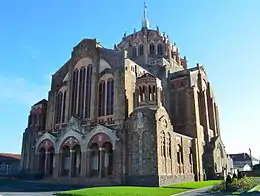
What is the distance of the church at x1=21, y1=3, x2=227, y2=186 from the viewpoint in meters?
35.0

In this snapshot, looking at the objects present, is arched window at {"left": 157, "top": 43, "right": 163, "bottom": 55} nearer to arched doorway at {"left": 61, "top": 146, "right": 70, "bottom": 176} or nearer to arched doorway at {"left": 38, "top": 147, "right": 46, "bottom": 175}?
arched doorway at {"left": 61, "top": 146, "right": 70, "bottom": 176}

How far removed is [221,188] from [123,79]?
22709mm

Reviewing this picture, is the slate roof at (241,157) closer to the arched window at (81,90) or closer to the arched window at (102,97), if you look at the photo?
the arched window at (102,97)

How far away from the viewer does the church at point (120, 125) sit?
35031mm

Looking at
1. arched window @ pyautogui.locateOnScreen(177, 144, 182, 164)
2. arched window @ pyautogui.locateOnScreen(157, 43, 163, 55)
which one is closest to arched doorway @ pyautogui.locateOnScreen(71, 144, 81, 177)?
arched window @ pyautogui.locateOnScreen(177, 144, 182, 164)

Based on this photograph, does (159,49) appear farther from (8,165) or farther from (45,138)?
(8,165)

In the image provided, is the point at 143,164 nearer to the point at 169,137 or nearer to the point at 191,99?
the point at 169,137

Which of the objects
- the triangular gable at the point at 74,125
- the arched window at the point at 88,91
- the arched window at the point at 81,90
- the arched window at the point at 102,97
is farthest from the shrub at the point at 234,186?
the arched window at the point at 81,90

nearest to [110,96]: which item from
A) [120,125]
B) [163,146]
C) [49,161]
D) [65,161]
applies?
[120,125]

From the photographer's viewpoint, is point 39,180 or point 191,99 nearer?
point 39,180

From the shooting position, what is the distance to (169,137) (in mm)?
36750

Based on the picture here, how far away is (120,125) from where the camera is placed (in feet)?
125

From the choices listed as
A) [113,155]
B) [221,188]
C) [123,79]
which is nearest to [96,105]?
[123,79]

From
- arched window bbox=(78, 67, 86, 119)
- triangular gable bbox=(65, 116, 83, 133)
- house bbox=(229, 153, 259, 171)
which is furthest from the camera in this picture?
house bbox=(229, 153, 259, 171)
